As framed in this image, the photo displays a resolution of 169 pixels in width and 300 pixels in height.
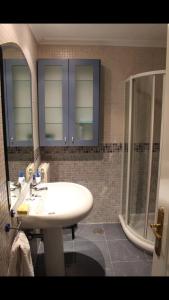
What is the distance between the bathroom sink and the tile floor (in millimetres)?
736

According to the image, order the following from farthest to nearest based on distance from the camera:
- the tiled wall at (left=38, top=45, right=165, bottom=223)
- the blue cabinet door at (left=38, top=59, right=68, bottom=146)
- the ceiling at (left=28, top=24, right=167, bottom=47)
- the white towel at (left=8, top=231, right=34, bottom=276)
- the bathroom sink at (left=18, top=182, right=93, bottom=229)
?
the tiled wall at (left=38, top=45, right=165, bottom=223)
the blue cabinet door at (left=38, top=59, right=68, bottom=146)
the ceiling at (left=28, top=24, right=167, bottom=47)
the bathroom sink at (left=18, top=182, right=93, bottom=229)
the white towel at (left=8, top=231, right=34, bottom=276)

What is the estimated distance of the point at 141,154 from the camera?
253cm

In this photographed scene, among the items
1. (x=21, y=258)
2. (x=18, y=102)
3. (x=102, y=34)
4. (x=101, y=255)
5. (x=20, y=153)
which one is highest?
(x=102, y=34)

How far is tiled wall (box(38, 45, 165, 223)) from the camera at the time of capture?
2.42 meters

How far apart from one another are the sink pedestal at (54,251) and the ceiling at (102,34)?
1.92 m

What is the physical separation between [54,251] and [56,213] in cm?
53

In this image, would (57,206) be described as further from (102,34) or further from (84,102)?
(102,34)

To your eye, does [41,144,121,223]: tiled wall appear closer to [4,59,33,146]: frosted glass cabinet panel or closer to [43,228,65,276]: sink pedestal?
[4,59,33,146]: frosted glass cabinet panel

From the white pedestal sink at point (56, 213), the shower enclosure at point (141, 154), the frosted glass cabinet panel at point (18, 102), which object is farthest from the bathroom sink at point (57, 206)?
the shower enclosure at point (141, 154)

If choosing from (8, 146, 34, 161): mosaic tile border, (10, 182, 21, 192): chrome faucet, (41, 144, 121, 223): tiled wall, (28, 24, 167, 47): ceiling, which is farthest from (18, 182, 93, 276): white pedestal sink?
(28, 24, 167, 47): ceiling

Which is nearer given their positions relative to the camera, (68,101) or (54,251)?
(54,251)

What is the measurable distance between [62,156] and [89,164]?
36 cm

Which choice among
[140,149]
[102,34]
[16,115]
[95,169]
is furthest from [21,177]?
[102,34]
